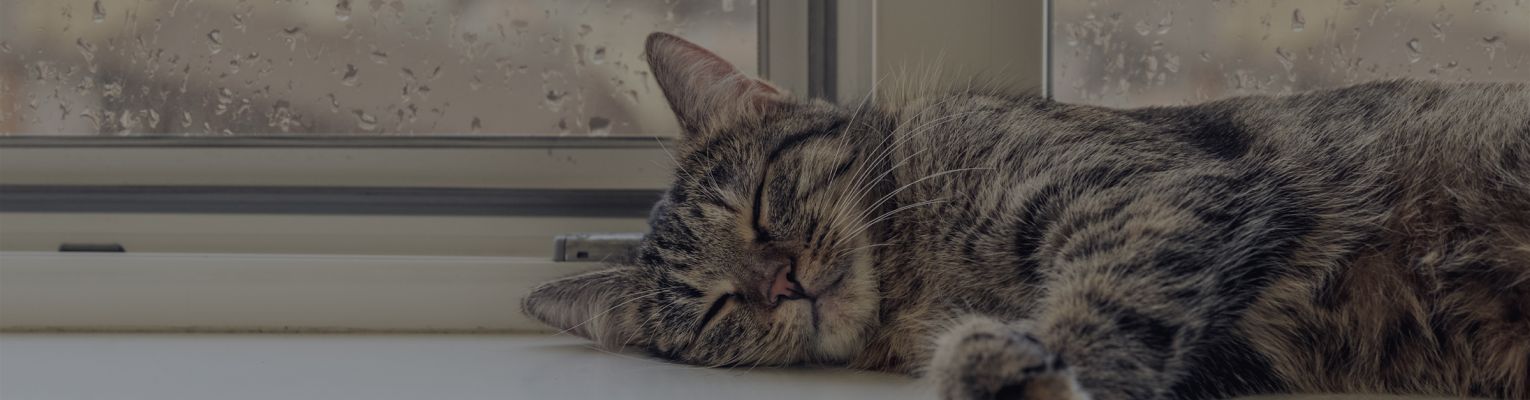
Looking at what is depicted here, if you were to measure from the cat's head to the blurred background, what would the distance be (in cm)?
33

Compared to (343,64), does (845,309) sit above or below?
below

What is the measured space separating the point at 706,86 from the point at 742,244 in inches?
10.0

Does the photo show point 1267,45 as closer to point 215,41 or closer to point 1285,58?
point 1285,58

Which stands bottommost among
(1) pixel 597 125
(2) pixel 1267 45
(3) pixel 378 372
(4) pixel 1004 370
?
(3) pixel 378 372

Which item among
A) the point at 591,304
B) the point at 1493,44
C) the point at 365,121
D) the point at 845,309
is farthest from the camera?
the point at 365,121

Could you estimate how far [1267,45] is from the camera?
5.01ft

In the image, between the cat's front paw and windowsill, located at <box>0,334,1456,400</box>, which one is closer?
the cat's front paw

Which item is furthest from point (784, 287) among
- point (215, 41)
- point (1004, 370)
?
point (215, 41)

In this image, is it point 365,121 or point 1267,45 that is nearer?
point 1267,45

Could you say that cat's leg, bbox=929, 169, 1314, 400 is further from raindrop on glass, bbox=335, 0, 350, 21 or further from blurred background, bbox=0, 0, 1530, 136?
raindrop on glass, bbox=335, 0, 350, 21

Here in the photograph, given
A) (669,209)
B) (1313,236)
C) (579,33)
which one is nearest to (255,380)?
(669,209)

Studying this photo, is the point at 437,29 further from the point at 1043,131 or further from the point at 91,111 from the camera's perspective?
the point at 1043,131

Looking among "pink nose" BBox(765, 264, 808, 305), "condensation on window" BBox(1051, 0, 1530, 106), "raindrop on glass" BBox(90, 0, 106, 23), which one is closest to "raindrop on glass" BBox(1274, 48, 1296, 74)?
"condensation on window" BBox(1051, 0, 1530, 106)

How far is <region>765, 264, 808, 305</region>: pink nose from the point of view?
111 cm
